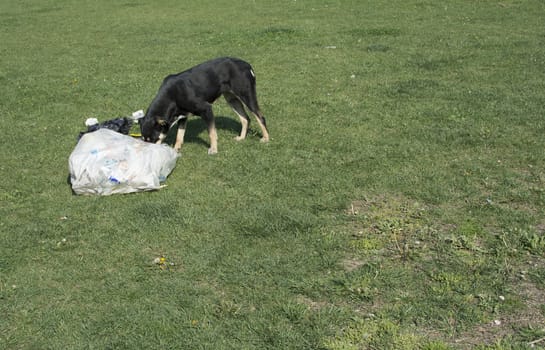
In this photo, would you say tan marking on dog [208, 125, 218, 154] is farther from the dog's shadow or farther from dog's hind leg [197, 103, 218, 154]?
the dog's shadow

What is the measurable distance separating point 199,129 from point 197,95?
4.71 ft

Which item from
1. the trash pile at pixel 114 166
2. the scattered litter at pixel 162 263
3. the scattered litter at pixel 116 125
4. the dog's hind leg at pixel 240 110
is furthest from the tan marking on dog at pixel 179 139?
the scattered litter at pixel 162 263

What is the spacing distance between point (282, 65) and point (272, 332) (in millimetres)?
8936

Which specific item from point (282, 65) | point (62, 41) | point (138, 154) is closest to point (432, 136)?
point (138, 154)

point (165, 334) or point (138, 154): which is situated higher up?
point (138, 154)

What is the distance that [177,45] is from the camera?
1517 centimetres

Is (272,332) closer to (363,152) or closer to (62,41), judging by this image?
(363,152)

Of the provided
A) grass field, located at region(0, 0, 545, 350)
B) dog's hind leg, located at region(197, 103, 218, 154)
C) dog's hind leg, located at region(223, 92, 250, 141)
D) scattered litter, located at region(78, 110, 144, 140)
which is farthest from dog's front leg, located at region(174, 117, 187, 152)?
dog's hind leg, located at region(223, 92, 250, 141)

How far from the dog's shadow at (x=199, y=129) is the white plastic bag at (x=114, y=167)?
1579 mm

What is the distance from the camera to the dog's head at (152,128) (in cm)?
714

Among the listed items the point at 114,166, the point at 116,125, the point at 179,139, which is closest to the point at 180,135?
the point at 179,139

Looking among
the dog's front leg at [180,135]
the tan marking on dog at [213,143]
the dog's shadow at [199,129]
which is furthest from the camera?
the dog's shadow at [199,129]

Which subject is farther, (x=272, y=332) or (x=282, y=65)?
(x=282, y=65)

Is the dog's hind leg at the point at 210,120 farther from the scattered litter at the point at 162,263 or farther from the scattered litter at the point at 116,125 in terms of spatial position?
the scattered litter at the point at 162,263
